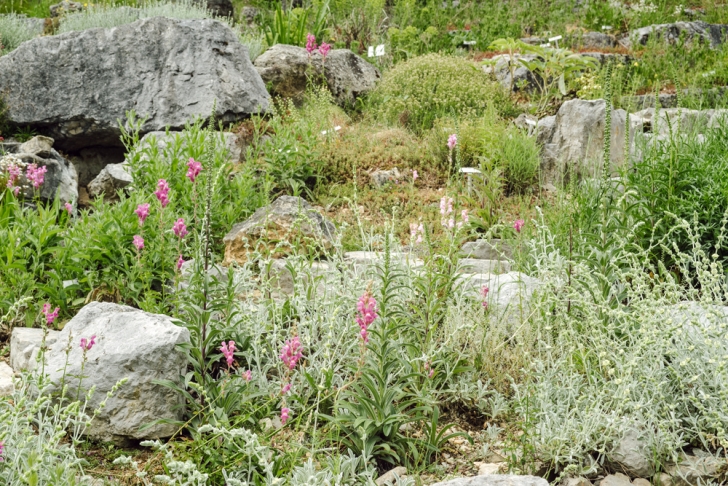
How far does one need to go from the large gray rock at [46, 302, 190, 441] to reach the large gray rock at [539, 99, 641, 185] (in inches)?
182

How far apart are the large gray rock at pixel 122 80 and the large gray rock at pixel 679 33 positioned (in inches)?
335

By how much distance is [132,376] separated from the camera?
3.12 meters

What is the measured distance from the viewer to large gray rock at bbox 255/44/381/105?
943cm

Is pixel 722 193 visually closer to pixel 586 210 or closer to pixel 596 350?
pixel 586 210

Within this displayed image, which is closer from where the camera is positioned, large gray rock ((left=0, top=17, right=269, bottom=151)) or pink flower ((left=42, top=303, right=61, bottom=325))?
pink flower ((left=42, top=303, right=61, bottom=325))

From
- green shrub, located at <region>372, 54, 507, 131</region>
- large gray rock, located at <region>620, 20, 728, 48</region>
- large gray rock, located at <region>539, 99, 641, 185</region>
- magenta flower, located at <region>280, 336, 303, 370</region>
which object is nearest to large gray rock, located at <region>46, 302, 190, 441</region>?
magenta flower, located at <region>280, 336, 303, 370</region>

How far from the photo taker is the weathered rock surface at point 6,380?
347 centimetres

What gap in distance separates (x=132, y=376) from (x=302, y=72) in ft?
23.2

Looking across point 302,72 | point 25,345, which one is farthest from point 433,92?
point 25,345

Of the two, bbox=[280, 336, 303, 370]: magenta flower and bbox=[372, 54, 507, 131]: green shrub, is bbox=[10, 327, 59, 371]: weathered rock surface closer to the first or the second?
bbox=[280, 336, 303, 370]: magenta flower

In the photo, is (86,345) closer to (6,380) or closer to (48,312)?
(48,312)

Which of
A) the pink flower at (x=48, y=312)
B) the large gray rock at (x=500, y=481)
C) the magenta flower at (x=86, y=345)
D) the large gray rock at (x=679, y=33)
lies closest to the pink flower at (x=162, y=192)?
the pink flower at (x=48, y=312)

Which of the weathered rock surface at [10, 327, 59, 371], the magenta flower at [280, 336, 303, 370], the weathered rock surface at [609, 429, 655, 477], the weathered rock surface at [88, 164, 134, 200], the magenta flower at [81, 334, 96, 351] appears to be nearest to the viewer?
the magenta flower at [81, 334, 96, 351]

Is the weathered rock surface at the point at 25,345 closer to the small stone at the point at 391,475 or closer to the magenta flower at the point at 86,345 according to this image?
the magenta flower at the point at 86,345
